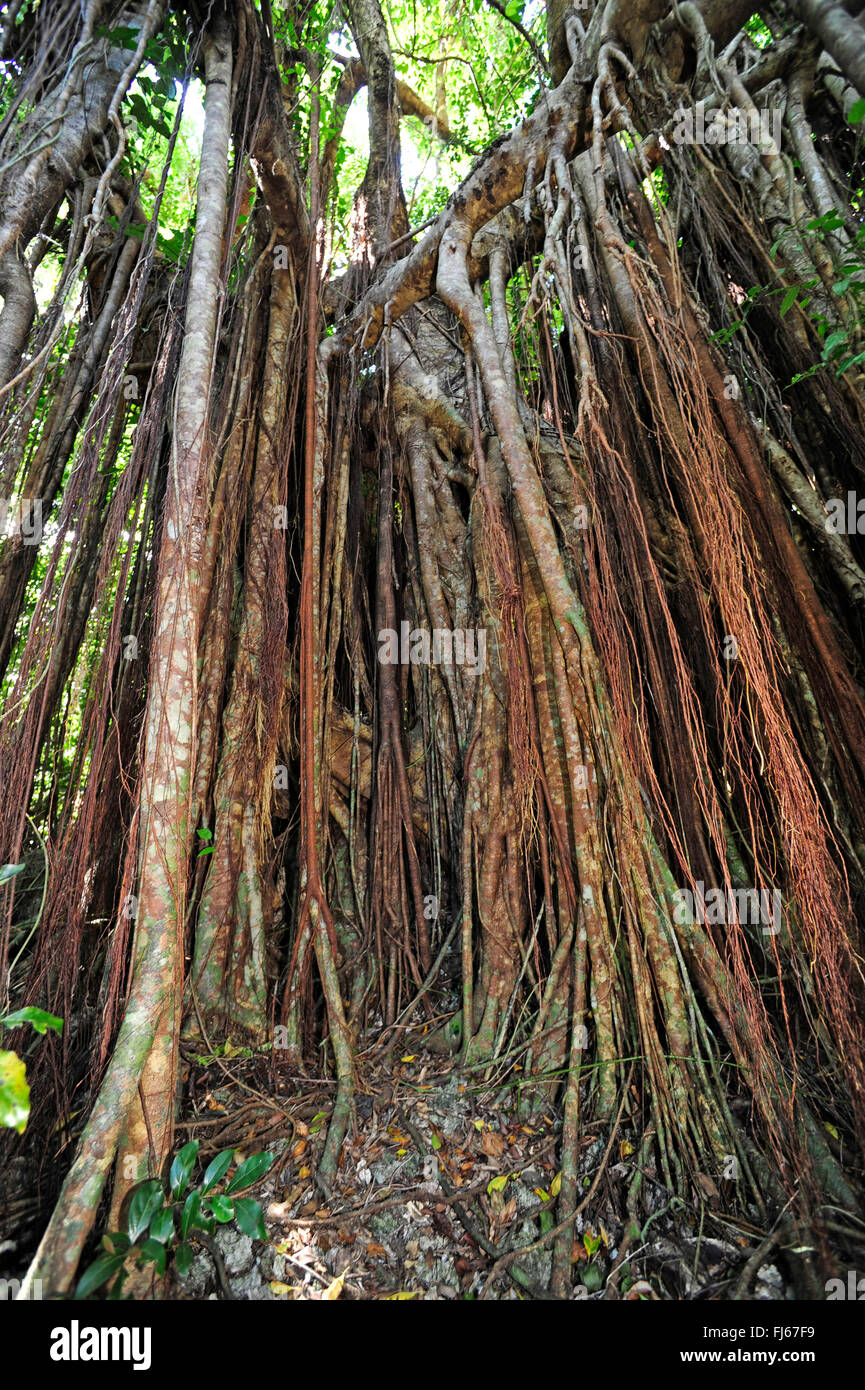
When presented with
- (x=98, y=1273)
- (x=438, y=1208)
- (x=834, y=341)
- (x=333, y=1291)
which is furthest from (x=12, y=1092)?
(x=834, y=341)

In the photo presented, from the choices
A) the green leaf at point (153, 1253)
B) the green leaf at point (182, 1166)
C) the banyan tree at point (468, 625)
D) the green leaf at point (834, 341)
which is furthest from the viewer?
the green leaf at point (834, 341)

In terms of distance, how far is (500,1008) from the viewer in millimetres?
2102

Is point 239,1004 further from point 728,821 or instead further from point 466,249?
point 466,249

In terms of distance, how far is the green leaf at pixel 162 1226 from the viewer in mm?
1213

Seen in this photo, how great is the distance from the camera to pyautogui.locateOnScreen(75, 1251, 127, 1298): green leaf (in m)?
1.13

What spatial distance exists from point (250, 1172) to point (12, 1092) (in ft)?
2.29

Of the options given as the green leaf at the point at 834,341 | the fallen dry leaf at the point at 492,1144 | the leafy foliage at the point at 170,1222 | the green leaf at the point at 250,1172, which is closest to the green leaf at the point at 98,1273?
the leafy foliage at the point at 170,1222

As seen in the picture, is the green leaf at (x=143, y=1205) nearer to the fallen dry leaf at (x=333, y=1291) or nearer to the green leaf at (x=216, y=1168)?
the green leaf at (x=216, y=1168)

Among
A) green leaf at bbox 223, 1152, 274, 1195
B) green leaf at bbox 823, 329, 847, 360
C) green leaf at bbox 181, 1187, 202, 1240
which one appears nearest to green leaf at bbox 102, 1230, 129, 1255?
green leaf at bbox 181, 1187, 202, 1240

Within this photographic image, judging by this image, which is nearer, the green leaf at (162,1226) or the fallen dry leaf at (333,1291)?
the green leaf at (162,1226)

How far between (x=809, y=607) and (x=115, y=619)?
2.17 meters

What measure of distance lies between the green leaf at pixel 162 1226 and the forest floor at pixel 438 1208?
162mm

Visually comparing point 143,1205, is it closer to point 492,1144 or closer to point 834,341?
point 492,1144

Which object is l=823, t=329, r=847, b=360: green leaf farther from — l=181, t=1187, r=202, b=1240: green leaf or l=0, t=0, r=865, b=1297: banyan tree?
l=181, t=1187, r=202, b=1240: green leaf
